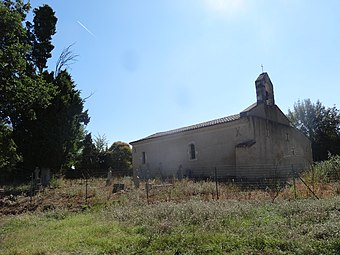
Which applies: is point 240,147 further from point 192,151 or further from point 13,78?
point 13,78

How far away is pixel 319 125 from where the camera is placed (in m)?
50.7

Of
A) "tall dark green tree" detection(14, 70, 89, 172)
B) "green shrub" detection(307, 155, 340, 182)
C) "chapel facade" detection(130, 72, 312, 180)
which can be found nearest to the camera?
"green shrub" detection(307, 155, 340, 182)

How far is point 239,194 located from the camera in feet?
51.5

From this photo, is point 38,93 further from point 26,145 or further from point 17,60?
point 26,145

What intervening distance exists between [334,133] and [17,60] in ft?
146

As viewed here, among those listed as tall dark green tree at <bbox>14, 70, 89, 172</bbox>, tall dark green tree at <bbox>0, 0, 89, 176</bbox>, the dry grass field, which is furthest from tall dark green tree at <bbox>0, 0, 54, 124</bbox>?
the dry grass field

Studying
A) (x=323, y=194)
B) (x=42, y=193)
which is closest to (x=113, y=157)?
(x=42, y=193)

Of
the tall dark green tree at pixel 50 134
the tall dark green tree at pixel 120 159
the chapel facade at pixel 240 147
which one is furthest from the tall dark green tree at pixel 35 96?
the tall dark green tree at pixel 120 159

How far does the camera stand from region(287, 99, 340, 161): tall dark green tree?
45.8 m

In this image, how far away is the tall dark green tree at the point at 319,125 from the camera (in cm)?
4581

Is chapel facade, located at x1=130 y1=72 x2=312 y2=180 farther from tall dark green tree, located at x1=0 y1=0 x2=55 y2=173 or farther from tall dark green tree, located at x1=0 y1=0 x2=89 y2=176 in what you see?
tall dark green tree, located at x1=0 y1=0 x2=55 y2=173

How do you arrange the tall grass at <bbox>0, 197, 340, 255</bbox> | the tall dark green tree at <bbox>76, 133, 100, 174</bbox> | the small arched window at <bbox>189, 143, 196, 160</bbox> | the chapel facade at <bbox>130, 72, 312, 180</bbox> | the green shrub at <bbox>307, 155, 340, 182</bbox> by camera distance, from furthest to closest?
1. the tall dark green tree at <bbox>76, 133, 100, 174</bbox>
2. the small arched window at <bbox>189, 143, 196, 160</bbox>
3. the chapel facade at <bbox>130, 72, 312, 180</bbox>
4. the green shrub at <bbox>307, 155, 340, 182</bbox>
5. the tall grass at <bbox>0, 197, 340, 255</bbox>

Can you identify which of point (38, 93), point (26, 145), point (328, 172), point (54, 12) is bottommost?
point (328, 172)

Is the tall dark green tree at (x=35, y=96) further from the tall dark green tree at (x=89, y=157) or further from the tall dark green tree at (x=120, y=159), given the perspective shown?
the tall dark green tree at (x=120, y=159)
